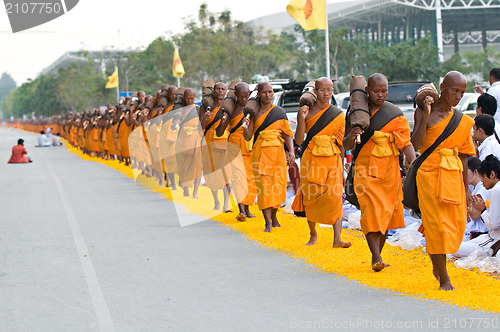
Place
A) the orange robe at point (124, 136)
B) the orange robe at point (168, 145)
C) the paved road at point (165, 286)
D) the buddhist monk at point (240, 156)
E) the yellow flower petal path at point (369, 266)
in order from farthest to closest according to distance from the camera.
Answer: the orange robe at point (124, 136) < the orange robe at point (168, 145) < the buddhist monk at point (240, 156) < the yellow flower petal path at point (369, 266) < the paved road at point (165, 286)

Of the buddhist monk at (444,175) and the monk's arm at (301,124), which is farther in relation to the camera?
the monk's arm at (301,124)

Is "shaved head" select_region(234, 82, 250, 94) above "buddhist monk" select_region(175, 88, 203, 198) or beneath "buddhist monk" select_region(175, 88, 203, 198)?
above

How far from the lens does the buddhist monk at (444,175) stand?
643 centimetres

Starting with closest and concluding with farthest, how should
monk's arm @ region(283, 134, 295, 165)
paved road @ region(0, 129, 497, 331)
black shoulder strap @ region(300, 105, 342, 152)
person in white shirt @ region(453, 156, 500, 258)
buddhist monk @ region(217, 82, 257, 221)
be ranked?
paved road @ region(0, 129, 497, 331)
person in white shirt @ region(453, 156, 500, 258)
black shoulder strap @ region(300, 105, 342, 152)
monk's arm @ region(283, 134, 295, 165)
buddhist monk @ region(217, 82, 257, 221)

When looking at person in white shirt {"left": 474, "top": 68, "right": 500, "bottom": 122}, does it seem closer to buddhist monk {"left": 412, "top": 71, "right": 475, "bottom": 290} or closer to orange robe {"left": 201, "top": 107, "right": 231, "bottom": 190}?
orange robe {"left": 201, "top": 107, "right": 231, "bottom": 190}

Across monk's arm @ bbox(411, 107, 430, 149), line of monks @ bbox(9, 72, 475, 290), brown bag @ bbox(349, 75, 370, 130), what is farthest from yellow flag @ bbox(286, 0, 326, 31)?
monk's arm @ bbox(411, 107, 430, 149)

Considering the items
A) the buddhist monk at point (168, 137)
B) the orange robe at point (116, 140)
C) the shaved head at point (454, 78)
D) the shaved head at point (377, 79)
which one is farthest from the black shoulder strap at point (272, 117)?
the orange robe at point (116, 140)

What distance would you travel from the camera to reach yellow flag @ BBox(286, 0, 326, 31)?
21.0 metres

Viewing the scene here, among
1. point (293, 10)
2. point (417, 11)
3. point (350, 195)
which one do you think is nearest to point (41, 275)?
point (350, 195)

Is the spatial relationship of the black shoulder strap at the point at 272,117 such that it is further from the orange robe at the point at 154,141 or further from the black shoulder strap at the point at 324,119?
the orange robe at the point at 154,141

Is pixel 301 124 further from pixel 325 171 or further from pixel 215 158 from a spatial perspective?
pixel 215 158

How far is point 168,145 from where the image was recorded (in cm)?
1661

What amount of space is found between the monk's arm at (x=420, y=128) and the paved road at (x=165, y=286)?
50.1 inches

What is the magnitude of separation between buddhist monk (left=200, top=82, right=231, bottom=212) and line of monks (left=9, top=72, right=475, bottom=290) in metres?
0.02
